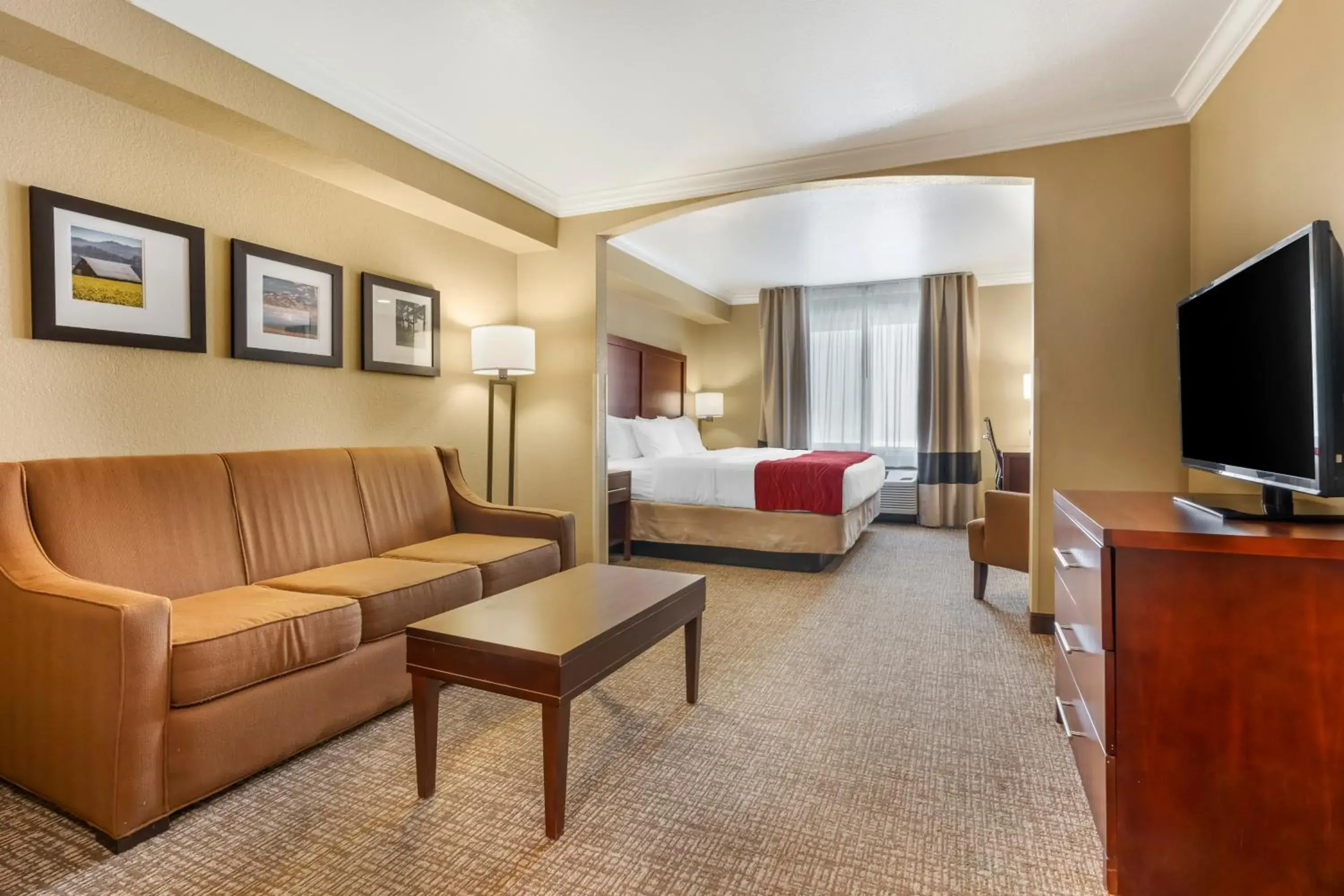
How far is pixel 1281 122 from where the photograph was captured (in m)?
2.07

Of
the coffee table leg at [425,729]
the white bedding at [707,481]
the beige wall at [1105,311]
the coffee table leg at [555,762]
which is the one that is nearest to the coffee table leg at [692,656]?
the coffee table leg at [555,762]

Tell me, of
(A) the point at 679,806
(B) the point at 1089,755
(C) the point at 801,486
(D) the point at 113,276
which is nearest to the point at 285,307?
(D) the point at 113,276

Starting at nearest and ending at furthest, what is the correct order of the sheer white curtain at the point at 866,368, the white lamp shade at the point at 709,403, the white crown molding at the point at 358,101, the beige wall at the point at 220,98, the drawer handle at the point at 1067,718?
the drawer handle at the point at 1067,718
the beige wall at the point at 220,98
the white crown molding at the point at 358,101
the sheer white curtain at the point at 866,368
the white lamp shade at the point at 709,403

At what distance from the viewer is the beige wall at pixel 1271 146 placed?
1801 millimetres

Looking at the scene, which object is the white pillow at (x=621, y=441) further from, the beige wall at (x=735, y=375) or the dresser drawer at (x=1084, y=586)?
the dresser drawer at (x=1084, y=586)

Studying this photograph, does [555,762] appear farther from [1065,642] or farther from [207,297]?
[207,297]

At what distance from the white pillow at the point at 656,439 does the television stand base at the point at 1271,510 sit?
14.0 ft

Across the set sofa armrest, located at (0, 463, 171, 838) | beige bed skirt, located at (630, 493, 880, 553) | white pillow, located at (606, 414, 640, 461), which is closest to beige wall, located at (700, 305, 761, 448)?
white pillow, located at (606, 414, 640, 461)

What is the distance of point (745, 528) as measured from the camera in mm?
4699

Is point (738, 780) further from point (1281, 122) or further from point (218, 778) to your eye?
point (1281, 122)

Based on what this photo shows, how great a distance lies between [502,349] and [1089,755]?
324 centimetres

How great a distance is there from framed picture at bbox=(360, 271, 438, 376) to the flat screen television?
3.46m

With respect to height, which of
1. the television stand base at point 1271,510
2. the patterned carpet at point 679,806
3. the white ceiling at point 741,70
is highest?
the white ceiling at point 741,70

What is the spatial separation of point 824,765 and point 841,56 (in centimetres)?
259
